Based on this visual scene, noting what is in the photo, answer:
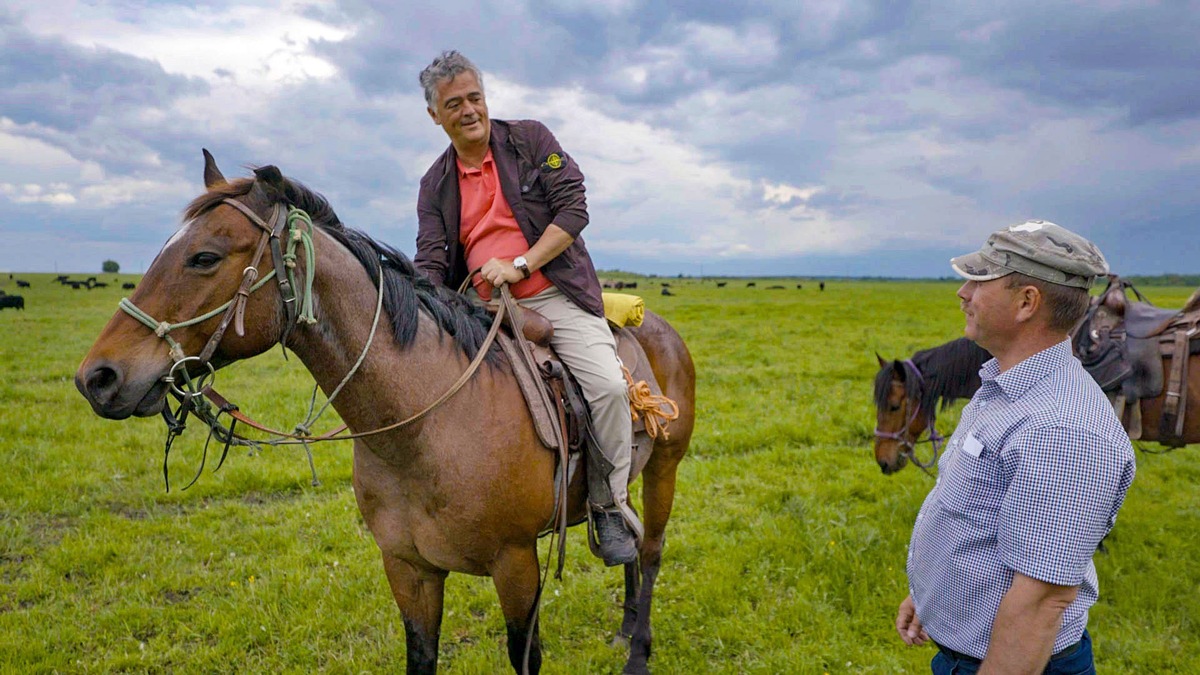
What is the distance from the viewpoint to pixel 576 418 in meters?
3.34

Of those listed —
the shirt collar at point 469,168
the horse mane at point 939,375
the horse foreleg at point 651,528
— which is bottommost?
the horse foreleg at point 651,528

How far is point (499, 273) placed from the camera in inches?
126

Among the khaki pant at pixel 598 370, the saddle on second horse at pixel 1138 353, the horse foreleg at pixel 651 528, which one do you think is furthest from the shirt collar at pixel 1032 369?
the saddle on second horse at pixel 1138 353

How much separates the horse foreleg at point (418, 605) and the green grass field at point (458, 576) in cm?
110

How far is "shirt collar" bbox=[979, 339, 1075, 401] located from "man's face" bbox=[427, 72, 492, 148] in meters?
2.47

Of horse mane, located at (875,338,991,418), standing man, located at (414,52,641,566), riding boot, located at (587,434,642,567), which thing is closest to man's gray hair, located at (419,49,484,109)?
standing man, located at (414,52,641,566)

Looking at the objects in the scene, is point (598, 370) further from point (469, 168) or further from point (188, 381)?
point (188, 381)

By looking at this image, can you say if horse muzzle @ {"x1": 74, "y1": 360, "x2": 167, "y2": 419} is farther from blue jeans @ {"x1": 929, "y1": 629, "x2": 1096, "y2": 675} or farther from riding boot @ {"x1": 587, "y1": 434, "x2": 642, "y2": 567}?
blue jeans @ {"x1": 929, "y1": 629, "x2": 1096, "y2": 675}

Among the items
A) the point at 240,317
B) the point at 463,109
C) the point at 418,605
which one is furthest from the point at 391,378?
the point at 463,109

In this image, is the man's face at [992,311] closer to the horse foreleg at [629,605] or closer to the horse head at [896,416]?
the horse foreleg at [629,605]

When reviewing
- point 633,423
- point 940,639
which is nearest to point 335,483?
point 633,423

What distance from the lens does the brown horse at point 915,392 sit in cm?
646

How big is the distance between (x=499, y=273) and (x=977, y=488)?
6.99 feet

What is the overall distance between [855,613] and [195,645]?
4561 millimetres
